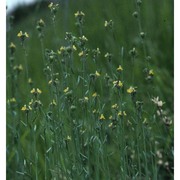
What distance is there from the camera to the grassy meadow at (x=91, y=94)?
5.23 feet

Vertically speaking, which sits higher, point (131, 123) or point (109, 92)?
point (109, 92)

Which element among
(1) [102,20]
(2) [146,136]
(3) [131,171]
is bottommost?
(3) [131,171]

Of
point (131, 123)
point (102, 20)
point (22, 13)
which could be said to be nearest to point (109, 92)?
point (131, 123)

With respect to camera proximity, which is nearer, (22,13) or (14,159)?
(14,159)

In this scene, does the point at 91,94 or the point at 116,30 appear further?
the point at 116,30

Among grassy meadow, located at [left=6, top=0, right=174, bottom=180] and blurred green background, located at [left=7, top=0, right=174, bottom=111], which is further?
blurred green background, located at [left=7, top=0, right=174, bottom=111]

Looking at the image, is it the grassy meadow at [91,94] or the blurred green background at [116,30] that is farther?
the blurred green background at [116,30]

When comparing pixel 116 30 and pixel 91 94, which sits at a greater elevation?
pixel 116 30

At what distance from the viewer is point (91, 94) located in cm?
171

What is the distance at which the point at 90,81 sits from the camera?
1597 mm

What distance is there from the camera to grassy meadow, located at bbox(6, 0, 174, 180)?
5.23ft
